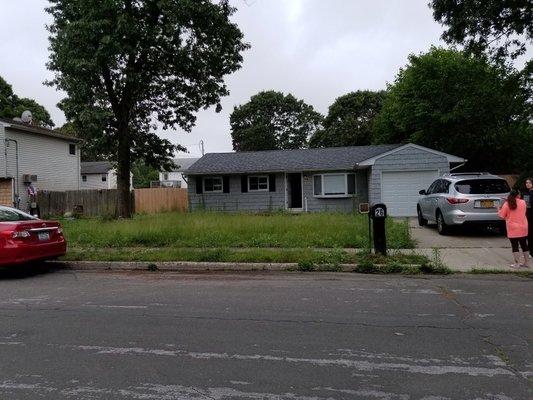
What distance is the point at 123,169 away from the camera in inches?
908

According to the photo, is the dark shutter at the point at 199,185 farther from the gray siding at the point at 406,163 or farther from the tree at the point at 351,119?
the tree at the point at 351,119

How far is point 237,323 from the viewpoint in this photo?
5.96 meters

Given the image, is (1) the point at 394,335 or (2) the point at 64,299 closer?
(1) the point at 394,335

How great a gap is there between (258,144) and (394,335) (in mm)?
54006

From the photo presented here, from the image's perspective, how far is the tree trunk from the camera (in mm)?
22703

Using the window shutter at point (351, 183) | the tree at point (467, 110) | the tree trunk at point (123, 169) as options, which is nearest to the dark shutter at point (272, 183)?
the window shutter at point (351, 183)

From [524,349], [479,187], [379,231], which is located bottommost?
[524,349]

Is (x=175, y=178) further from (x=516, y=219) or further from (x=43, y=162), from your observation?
(x=516, y=219)

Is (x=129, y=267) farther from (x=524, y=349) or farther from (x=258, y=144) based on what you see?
(x=258, y=144)

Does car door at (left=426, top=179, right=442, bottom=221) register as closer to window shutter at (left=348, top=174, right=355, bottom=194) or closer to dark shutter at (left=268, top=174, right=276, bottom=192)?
window shutter at (left=348, top=174, right=355, bottom=194)

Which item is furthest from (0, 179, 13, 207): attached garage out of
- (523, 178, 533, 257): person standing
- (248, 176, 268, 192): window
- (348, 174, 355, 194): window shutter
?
(523, 178, 533, 257): person standing

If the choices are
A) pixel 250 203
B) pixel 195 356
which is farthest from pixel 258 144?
pixel 195 356

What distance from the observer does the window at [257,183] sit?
26750 millimetres

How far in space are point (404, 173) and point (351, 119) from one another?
1130 inches
